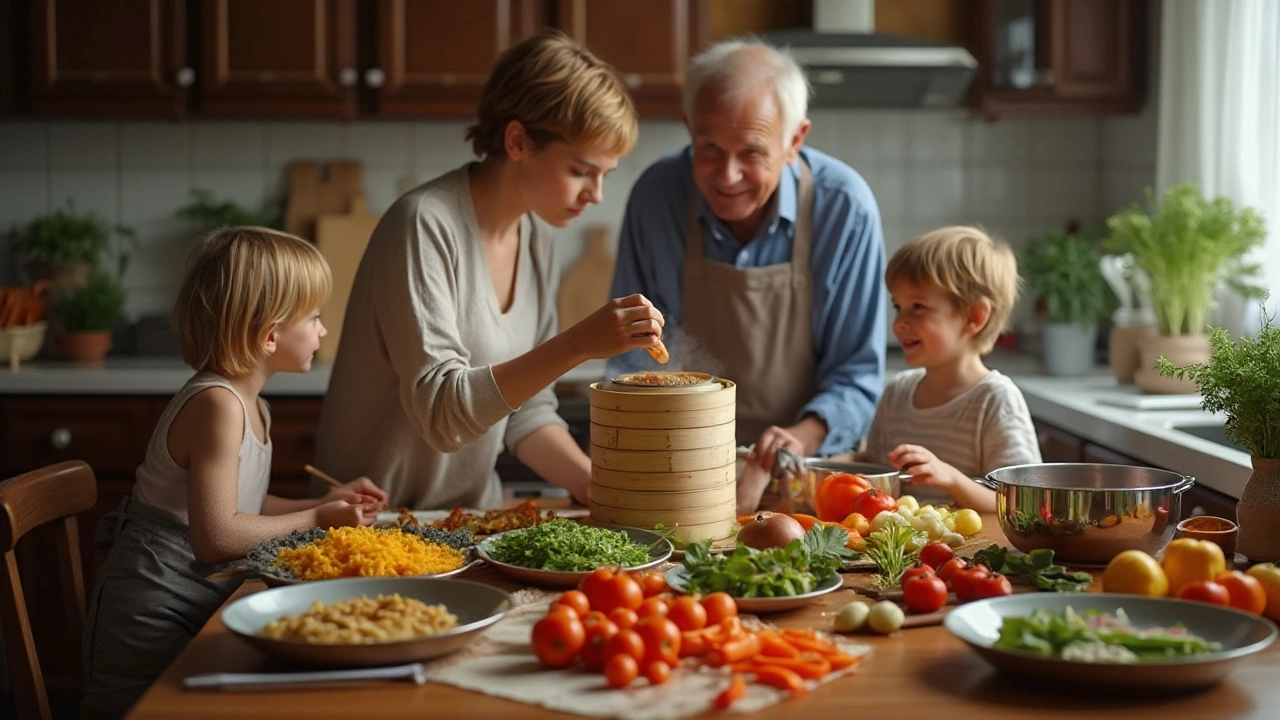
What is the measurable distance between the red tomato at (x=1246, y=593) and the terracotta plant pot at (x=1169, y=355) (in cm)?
193

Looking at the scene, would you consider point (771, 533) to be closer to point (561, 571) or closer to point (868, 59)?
point (561, 571)

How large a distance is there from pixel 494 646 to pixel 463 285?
0.94m

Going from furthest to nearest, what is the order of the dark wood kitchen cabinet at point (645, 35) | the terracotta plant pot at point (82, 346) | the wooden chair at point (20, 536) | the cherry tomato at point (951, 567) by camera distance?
the terracotta plant pot at point (82, 346) < the dark wood kitchen cabinet at point (645, 35) < the wooden chair at point (20, 536) < the cherry tomato at point (951, 567)

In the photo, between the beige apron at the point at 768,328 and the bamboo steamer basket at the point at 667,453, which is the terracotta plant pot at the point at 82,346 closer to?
the beige apron at the point at 768,328

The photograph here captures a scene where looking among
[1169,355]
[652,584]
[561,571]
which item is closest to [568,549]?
[561,571]

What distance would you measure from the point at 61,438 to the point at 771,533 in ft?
8.96

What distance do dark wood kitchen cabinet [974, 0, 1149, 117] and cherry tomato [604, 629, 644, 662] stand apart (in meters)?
3.17

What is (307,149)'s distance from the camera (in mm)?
4551

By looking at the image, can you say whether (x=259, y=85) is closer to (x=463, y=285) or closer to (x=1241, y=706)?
(x=463, y=285)

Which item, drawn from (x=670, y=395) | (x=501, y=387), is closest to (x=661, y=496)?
(x=670, y=395)

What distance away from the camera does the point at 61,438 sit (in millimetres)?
3818

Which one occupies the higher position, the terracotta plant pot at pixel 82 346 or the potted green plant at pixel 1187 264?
the potted green plant at pixel 1187 264

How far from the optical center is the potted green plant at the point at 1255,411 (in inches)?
69.3

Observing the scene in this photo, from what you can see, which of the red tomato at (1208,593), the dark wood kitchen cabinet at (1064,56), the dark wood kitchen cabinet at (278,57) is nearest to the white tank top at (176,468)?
the red tomato at (1208,593)
